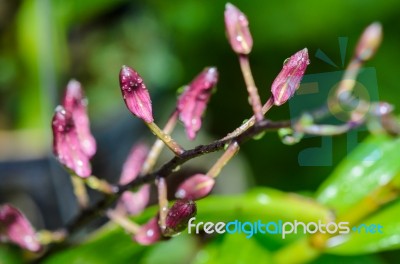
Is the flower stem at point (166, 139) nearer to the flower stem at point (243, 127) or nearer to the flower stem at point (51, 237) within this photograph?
the flower stem at point (243, 127)

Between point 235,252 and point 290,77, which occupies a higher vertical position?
point 290,77

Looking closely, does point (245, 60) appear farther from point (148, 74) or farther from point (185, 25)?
point (148, 74)

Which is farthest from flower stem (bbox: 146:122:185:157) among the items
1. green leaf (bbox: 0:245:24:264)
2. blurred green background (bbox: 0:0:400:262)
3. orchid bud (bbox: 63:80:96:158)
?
blurred green background (bbox: 0:0:400:262)

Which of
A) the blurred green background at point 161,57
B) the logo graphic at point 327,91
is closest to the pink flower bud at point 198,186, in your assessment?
the logo graphic at point 327,91

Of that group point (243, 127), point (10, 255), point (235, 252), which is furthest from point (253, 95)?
point (10, 255)

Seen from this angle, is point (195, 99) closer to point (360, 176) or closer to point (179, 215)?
point (179, 215)

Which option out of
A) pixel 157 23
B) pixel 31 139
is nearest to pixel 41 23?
pixel 31 139

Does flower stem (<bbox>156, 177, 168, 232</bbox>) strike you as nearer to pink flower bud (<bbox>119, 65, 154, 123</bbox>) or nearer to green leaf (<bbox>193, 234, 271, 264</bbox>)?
pink flower bud (<bbox>119, 65, 154, 123</bbox>)
